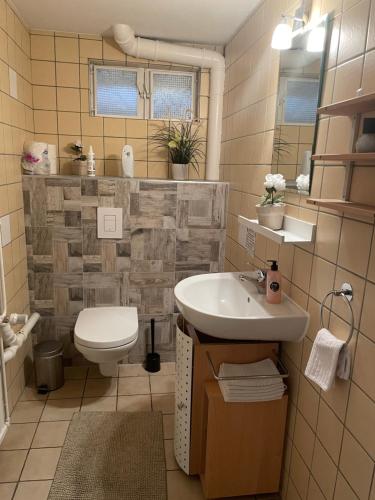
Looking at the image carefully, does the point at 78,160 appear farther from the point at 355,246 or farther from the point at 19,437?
the point at 355,246

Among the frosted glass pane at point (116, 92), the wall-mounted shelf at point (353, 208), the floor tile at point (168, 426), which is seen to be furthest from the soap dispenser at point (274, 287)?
Result: the frosted glass pane at point (116, 92)

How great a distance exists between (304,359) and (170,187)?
4.86 ft

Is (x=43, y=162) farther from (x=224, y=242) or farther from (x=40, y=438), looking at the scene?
(x=40, y=438)

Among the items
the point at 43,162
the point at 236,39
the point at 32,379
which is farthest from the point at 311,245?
the point at 32,379

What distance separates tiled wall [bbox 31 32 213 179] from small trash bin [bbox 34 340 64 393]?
1271 mm

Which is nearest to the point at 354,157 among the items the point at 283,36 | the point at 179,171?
the point at 283,36

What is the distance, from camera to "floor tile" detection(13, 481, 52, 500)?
5.41 feet

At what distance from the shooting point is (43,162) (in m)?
2.42

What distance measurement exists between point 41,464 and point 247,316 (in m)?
1.28

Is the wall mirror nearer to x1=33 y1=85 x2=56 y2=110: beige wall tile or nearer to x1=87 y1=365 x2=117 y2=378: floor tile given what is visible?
x1=33 y1=85 x2=56 y2=110: beige wall tile

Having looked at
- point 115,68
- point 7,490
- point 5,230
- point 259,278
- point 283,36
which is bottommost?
point 7,490

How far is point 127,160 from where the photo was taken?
8.31ft

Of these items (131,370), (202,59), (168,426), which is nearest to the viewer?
(168,426)

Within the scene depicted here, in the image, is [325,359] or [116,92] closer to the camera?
[325,359]
